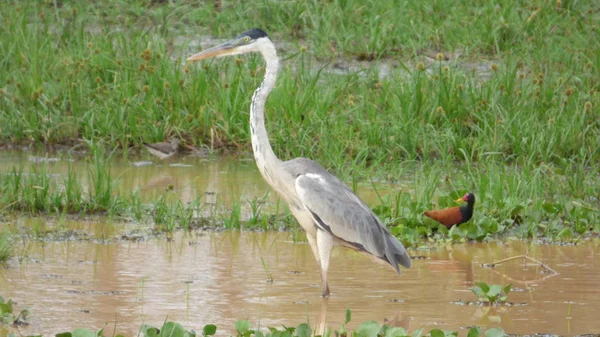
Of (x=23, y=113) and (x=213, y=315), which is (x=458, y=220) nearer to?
(x=213, y=315)

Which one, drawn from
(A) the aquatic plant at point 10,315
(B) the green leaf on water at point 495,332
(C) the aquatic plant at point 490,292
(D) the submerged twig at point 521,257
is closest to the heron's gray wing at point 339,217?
(C) the aquatic plant at point 490,292

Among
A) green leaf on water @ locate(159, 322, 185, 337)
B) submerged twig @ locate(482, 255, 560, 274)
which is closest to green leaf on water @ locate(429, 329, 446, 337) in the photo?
green leaf on water @ locate(159, 322, 185, 337)

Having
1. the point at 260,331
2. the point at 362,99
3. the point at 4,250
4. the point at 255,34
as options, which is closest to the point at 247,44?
the point at 255,34

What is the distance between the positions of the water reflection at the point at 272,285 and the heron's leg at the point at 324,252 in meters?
0.07

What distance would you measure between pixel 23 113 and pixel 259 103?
397 cm

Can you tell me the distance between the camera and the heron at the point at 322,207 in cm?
667

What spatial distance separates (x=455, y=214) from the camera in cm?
764

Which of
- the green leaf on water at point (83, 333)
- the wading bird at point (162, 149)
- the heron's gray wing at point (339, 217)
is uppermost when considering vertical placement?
the green leaf on water at point (83, 333)

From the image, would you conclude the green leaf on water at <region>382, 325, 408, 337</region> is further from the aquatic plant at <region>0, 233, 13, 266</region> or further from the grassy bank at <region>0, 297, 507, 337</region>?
the aquatic plant at <region>0, 233, 13, 266</region>

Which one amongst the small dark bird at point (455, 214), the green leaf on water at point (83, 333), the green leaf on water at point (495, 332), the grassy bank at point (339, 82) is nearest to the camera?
the green leaf on water at point (83, 333)

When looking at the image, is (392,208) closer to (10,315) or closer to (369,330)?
(369,330)

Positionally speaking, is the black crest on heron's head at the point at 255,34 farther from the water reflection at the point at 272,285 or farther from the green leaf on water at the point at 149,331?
the green leaf on water at the point at 149,331

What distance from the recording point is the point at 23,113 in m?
10.3

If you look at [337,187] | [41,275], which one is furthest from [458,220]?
[41,275]
